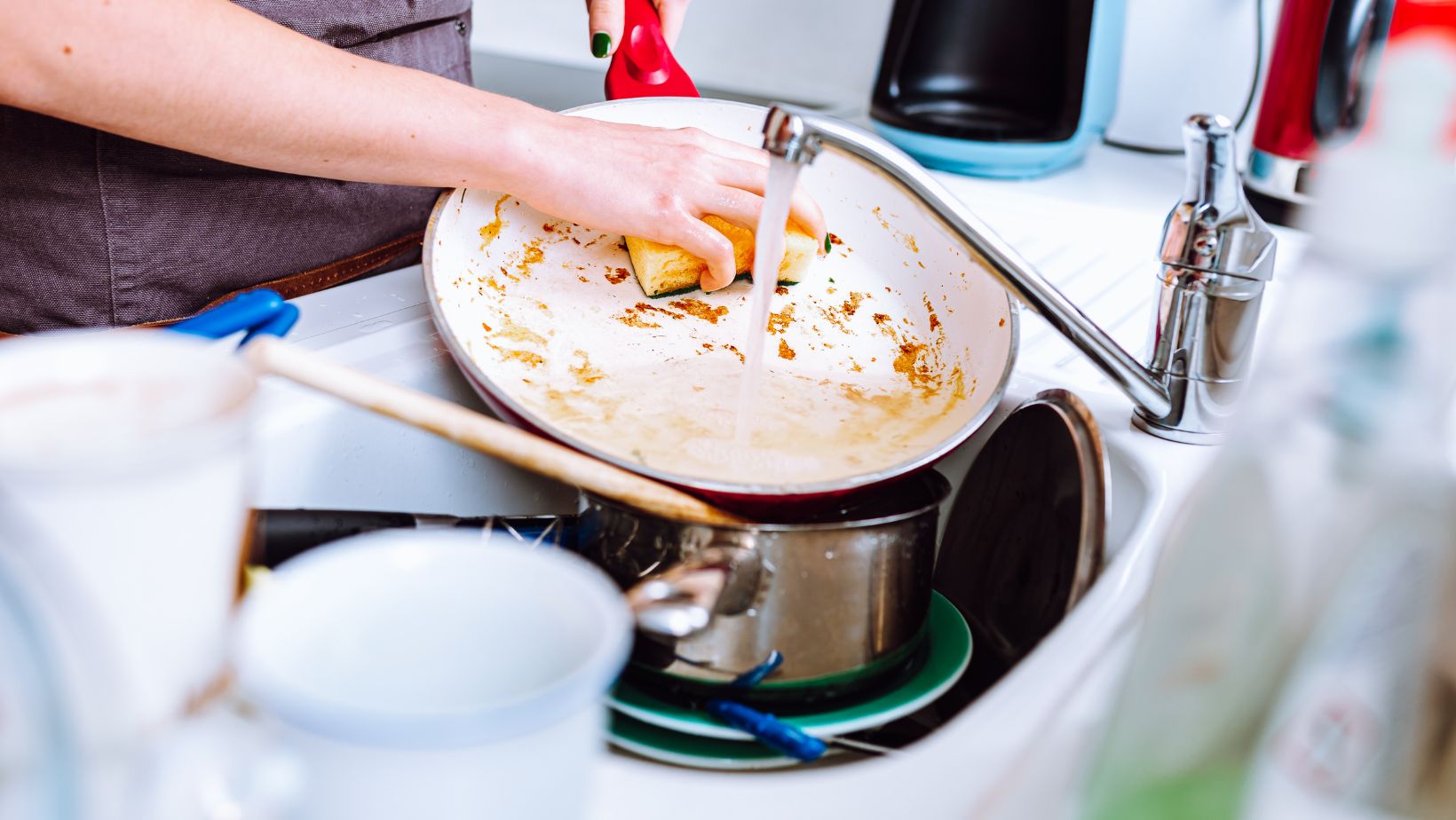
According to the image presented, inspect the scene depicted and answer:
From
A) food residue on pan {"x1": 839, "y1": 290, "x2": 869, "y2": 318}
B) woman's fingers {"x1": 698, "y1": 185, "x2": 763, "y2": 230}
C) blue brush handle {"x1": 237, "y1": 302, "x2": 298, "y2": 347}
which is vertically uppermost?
woman's fingers {"x1": 698, "y1": 185, "x2": 763, "y2": 230}

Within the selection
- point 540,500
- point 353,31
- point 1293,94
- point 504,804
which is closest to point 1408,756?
point 504,804

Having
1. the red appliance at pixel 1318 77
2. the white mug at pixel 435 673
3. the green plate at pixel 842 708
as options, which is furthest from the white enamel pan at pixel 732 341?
the red appliance at pixel 1318 77

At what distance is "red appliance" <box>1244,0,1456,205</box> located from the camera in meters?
1.11

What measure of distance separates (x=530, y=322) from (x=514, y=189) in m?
0.10

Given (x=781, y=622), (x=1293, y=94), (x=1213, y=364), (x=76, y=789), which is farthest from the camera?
(x=1293, y=94)

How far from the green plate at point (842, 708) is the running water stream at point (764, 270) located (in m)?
0.18

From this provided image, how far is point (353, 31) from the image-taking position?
0.92 meters

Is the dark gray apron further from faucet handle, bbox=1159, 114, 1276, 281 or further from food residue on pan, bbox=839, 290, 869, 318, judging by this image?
faucet handle, bbox=1159, 114, 1276, 281

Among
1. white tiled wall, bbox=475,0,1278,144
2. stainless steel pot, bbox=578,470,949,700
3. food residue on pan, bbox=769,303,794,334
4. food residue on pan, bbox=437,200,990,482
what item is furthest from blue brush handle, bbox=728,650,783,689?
white tiled wall, bbox=475,0,1278,144

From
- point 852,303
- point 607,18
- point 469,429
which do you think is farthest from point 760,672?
point 607,18

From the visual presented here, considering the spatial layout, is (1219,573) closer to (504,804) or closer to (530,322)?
(504,804)

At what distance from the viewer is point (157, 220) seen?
0.85 metres

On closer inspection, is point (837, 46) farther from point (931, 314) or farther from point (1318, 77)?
point (931, 314)

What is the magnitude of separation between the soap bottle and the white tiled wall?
3.65 feet
